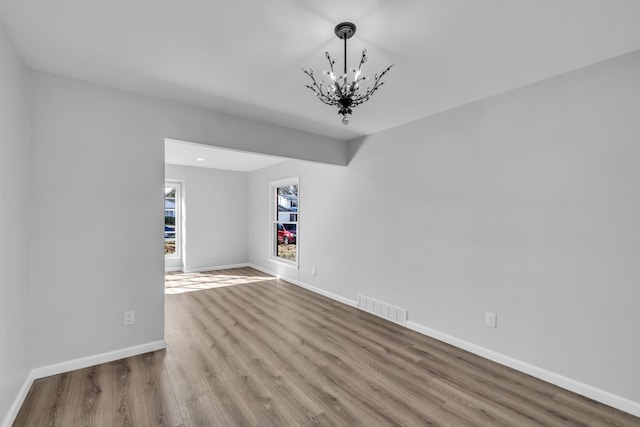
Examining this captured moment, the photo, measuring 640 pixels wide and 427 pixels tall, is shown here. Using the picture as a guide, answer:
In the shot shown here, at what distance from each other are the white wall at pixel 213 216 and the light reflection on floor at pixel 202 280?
19.2 inches

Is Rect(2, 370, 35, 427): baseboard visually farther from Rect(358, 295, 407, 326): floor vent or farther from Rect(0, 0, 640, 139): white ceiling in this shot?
Rect(358, 295, 407, 326): floor vent

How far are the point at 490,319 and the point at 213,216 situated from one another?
574cm

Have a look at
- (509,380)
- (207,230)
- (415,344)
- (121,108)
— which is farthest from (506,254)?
(207,230)

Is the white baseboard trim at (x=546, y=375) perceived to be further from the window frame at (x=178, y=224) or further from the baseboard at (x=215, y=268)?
the window frame at (x=178, y=224)

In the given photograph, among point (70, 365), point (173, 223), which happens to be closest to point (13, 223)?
point (70, 365)

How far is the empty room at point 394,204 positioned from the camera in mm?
1744

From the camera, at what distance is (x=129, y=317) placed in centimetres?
261

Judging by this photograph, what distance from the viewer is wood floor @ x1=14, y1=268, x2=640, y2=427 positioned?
1.86 m

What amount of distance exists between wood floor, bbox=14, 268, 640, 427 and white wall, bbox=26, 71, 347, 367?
347 millimetres

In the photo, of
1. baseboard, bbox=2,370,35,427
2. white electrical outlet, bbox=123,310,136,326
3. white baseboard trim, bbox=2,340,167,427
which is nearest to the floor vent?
white baseboard trim, bbox=2,340,167,427

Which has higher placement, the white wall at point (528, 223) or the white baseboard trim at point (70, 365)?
the white wall at point (528, 223)

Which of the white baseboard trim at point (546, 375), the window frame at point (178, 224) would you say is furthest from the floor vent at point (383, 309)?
the window frame at point (178, 224)

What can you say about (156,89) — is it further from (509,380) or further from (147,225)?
(509,380)

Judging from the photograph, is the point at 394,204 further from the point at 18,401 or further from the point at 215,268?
the point at 215,268
